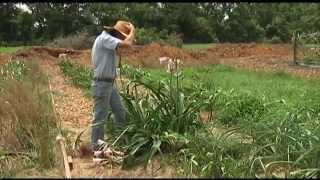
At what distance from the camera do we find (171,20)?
1849 inches

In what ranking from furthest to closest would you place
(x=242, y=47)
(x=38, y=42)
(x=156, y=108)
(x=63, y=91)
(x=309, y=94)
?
(x=38, y=42), (x=242, y=47), (x=63, y=91), (x=309, y=94), (x=156, y=108)

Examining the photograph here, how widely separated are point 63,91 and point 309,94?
18.2ft

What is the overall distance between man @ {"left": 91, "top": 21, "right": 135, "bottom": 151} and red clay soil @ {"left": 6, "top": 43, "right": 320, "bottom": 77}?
552 inches

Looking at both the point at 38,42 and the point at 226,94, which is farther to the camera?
the point at 38,42

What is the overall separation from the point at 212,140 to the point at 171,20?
41.0 metres

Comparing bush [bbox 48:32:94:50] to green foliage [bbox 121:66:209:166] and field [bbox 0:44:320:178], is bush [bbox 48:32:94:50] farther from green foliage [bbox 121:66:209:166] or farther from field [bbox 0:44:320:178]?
green foliage [bbox 121:66:209:166]

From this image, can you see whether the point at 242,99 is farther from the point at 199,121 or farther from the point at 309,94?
the point at 309,94

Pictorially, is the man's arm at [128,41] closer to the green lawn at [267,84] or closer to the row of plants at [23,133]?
the row of plants at [23,133]

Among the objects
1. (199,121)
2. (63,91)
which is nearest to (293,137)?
(199,121)

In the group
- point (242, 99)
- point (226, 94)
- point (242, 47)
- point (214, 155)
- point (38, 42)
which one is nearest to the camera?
point (214, 155)

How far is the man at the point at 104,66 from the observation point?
21.8 feet

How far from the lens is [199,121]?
727 centimetres

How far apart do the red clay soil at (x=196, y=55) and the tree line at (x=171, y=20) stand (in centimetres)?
633

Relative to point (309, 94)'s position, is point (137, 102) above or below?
above
